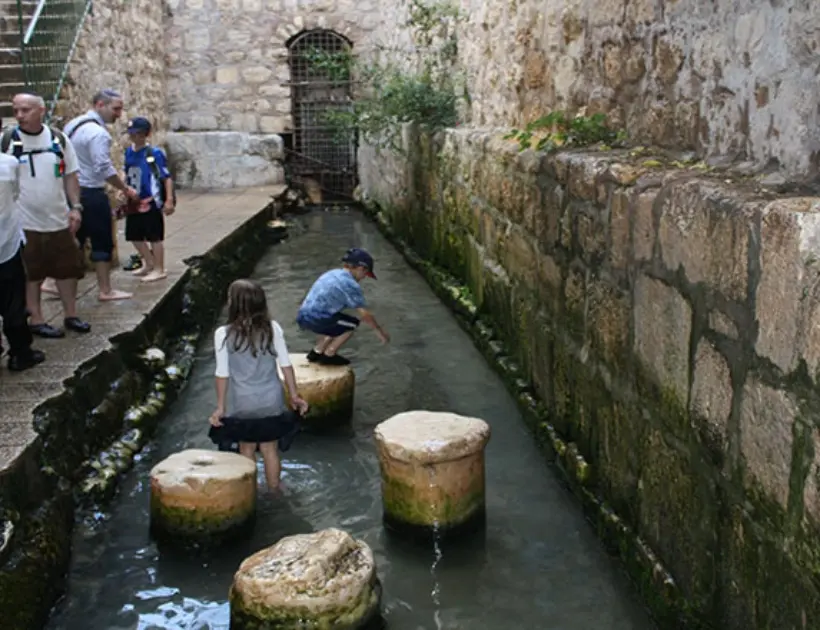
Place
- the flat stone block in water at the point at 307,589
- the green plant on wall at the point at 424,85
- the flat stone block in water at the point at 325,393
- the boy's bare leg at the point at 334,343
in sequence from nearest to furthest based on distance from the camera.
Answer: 1. the flat stone block in water at the point at 307,589
2. the flat stone block in water at the point at 325,393
3. the boy's bare leg at the point at 334,343
4. the green plant on wall at the point at 424,85

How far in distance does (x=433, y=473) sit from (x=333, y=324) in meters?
2.23

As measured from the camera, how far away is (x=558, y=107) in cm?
577

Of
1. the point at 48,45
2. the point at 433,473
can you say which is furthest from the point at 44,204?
the point at 48,45

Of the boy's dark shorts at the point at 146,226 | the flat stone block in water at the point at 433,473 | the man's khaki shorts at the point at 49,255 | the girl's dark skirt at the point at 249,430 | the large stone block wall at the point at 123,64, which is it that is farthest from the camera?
the large stone block wall at the point at 123,64

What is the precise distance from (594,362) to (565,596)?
1113 millimetres

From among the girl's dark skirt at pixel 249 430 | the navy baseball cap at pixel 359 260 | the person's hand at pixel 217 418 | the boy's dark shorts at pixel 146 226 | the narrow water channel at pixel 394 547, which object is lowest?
the narrow water channel at pixel 394 547

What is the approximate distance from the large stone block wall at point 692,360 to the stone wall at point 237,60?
11272 mm

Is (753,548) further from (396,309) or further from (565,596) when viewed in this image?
(396,309)

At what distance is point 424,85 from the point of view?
10.1 m

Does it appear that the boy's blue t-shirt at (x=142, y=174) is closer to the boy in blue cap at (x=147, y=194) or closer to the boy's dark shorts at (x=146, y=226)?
the boy in blue cap at (x=147, y=194)

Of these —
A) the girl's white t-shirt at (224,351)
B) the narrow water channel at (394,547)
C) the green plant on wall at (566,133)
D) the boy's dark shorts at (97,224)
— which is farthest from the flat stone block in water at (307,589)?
the boy's dark shorts at (97,224)

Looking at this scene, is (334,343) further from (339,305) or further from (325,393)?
(325,393)

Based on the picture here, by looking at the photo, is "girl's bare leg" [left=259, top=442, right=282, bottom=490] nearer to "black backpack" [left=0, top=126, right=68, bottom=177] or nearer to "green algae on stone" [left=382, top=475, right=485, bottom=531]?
"green algae on stone" [left=382, top=475, right=485, bottom=531]

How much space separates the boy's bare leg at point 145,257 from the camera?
7.81m
